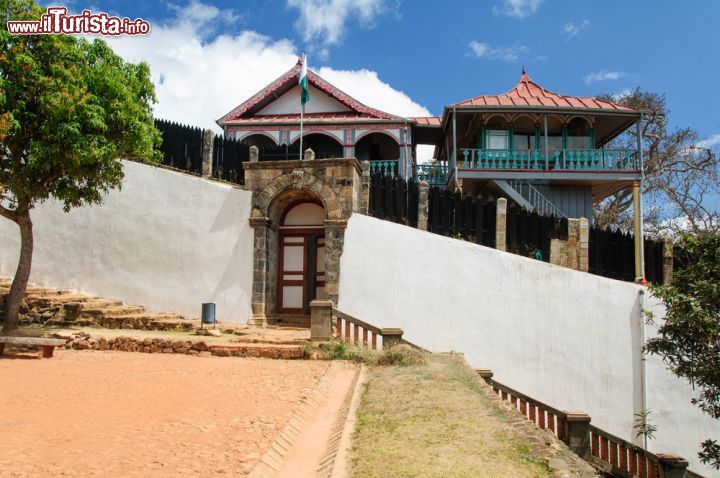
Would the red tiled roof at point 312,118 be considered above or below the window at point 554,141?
above

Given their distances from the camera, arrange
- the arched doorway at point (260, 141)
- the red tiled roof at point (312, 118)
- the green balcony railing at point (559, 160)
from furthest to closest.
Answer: the arched doorway at point (260, 141) → the red tiled roof at point (312, 118) → the green balcony railing at point (559, 160)

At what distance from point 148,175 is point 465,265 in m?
8.04

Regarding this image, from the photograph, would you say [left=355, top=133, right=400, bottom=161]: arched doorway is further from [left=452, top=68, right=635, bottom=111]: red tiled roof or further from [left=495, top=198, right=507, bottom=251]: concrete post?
[left=495, top=198, right=507, bottom=251]: concrete post

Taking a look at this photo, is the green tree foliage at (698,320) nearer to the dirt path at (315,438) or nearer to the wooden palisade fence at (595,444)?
the wooden palisade fence at (595,444)

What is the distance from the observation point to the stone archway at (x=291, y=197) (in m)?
12.5

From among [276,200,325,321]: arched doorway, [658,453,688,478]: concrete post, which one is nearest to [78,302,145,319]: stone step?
[276,200,325,321]: arched doorway

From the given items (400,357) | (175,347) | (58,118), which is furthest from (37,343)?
(400,357)

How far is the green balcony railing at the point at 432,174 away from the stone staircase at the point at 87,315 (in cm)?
1037

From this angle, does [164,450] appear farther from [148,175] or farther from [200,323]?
[148,175]

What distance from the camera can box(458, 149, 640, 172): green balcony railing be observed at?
57.7 ft

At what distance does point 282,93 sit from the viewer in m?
19.5

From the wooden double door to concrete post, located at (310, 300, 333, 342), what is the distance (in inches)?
116

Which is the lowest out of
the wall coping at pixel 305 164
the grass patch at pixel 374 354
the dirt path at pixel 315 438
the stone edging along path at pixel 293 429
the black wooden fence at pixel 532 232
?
the dirt path at pixel 315 438

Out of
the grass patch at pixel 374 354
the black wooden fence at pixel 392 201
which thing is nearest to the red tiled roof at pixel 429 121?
the black wooden fence at pixel 392 201
